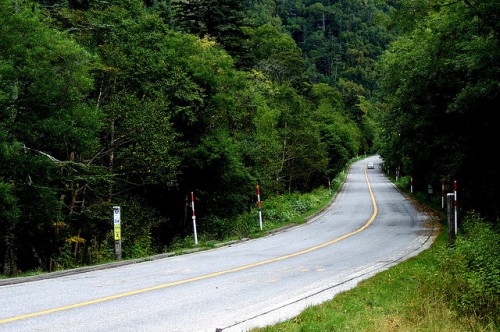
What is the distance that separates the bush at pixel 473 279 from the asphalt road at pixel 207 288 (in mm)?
1751

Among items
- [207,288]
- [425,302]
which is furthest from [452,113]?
[207,288]

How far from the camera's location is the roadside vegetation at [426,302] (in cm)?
635

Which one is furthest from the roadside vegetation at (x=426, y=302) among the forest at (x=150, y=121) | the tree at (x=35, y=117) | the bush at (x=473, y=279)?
the tree at (x=35, y=117)

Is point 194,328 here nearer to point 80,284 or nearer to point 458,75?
point 80,284

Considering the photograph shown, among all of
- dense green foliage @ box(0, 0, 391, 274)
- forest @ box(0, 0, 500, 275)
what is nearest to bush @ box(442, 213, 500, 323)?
forest @ box(0, 0, 500, 275)

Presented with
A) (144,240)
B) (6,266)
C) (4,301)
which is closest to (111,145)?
(144,240)

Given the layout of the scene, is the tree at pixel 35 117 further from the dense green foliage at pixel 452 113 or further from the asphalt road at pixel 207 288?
the dense green foliage at pixel 452 113

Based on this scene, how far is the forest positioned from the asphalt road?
5.58 metres

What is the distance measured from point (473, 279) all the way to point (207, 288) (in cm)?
441

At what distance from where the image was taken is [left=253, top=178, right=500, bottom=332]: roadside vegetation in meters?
6.35

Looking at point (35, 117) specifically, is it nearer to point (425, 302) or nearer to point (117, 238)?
point (117, 238)

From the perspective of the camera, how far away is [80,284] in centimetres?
902

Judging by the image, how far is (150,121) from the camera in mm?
19141

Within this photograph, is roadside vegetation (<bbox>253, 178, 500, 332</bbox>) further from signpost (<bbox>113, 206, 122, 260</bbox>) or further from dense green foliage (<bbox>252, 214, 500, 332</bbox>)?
signpost (<bbox>113, 206, 122, 260</bbox>)
